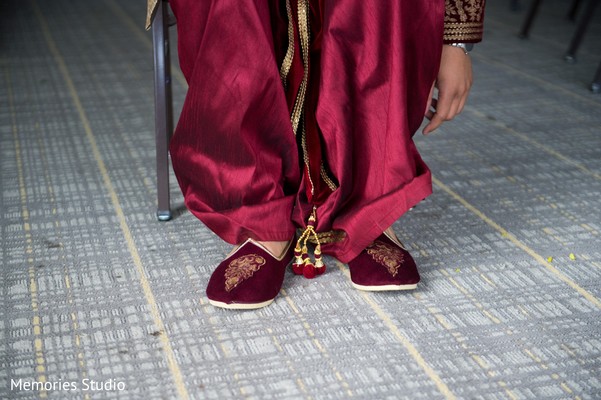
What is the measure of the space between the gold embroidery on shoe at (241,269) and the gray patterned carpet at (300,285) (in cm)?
4

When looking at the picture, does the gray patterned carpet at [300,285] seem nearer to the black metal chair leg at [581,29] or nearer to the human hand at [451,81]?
the human hand at [451,81]

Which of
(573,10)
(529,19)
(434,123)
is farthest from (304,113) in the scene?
(573,10)

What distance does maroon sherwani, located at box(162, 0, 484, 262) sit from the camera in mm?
1010

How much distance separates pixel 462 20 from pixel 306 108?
252 millimetres

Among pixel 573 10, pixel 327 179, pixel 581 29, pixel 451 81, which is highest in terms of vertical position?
pixel 451 81

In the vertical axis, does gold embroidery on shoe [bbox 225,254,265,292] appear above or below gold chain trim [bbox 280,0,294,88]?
below

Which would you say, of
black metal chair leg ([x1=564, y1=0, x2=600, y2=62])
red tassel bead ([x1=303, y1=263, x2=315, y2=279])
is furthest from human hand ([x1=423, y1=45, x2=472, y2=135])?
black metal chair leg ([x1=564, y1=0, x2=600, y2=62])

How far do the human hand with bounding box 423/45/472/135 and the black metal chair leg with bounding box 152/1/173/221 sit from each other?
42 cm

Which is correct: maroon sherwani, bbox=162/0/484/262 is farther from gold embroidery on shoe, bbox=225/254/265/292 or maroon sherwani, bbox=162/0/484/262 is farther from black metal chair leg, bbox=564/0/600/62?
black metal chair leg, bbox=564/0/600/62

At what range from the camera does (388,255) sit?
110cm

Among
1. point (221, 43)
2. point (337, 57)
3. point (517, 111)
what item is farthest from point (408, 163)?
point (517, 111)

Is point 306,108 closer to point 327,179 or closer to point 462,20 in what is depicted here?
point 327,179

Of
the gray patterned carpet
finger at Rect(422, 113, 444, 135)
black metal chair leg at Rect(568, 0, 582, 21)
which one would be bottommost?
black metal chair leg at Rect(568, 0, 582, 21)

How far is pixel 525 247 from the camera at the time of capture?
1241 mm
